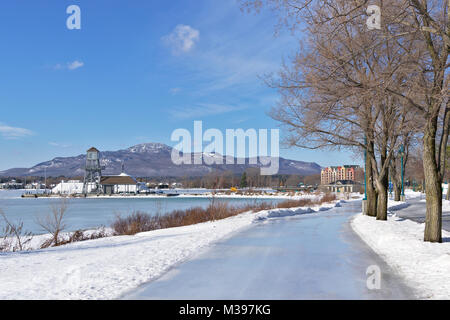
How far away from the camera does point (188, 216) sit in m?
25.3

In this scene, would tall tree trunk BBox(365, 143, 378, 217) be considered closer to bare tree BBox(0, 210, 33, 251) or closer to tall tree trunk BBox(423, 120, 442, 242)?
tall tree trunk BBox(423, 120, 442, 242)

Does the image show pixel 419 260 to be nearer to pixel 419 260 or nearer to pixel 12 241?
pixel 419 260

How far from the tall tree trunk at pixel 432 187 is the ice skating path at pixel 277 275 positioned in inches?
83.3

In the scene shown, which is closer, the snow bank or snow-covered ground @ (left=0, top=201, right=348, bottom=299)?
snow-covered ground @ (left=0, top=201, right=348, bottom=299)

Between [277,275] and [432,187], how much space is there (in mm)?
6625

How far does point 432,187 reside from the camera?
11312 millimetres

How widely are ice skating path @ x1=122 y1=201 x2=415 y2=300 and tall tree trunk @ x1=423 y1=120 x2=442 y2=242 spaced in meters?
2.12

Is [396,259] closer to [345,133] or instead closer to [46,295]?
[46,295]

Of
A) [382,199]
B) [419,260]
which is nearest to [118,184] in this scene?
[382,199]

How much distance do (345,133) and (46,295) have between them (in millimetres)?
16799

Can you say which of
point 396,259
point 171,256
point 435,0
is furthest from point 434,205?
point 171,256

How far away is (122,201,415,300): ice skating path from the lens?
239 inches

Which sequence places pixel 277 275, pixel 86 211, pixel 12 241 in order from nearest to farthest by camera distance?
pixel 277 275
pixel 12 241
pixel 86 211

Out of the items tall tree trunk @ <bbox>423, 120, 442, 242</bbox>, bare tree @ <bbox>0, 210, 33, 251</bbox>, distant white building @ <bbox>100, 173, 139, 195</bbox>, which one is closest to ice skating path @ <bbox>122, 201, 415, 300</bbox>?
tall tree trunk @ <bbox>423, 120, 442, 242</bbox>
